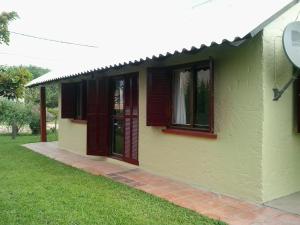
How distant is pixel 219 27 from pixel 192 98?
1.53 meters

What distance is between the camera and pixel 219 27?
656 centimetres

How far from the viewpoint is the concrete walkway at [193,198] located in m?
5.37

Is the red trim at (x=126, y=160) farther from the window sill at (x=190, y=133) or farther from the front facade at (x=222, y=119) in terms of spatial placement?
the window sill at (x=190, y=133)

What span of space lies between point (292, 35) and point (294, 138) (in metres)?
1.94

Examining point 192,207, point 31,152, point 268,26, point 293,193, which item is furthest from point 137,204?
point 31,152

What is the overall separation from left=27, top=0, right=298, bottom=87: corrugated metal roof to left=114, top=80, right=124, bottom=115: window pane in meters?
1.57

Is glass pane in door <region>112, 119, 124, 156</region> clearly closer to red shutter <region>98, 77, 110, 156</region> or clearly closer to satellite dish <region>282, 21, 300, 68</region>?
red shutter <region>98, 77, 110, 156</region>

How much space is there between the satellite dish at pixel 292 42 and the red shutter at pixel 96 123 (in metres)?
5.80

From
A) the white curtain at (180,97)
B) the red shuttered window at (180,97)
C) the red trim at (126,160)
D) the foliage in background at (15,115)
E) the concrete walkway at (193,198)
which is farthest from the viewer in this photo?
the foliage in background at (15,115)

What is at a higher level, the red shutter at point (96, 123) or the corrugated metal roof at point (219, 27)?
the corrugated metal roof at point (219, 27)

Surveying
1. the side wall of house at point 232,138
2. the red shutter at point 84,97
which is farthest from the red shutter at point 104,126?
the side wall of house at point 232,138

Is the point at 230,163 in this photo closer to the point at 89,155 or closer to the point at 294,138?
the point at 294,138

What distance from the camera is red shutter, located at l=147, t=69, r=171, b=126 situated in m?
7.85

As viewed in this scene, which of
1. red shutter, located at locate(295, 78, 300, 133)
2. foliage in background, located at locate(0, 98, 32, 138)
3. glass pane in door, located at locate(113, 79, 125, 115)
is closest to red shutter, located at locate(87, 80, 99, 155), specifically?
glass pane in door, located at locate(113, 79, 125, 115)
